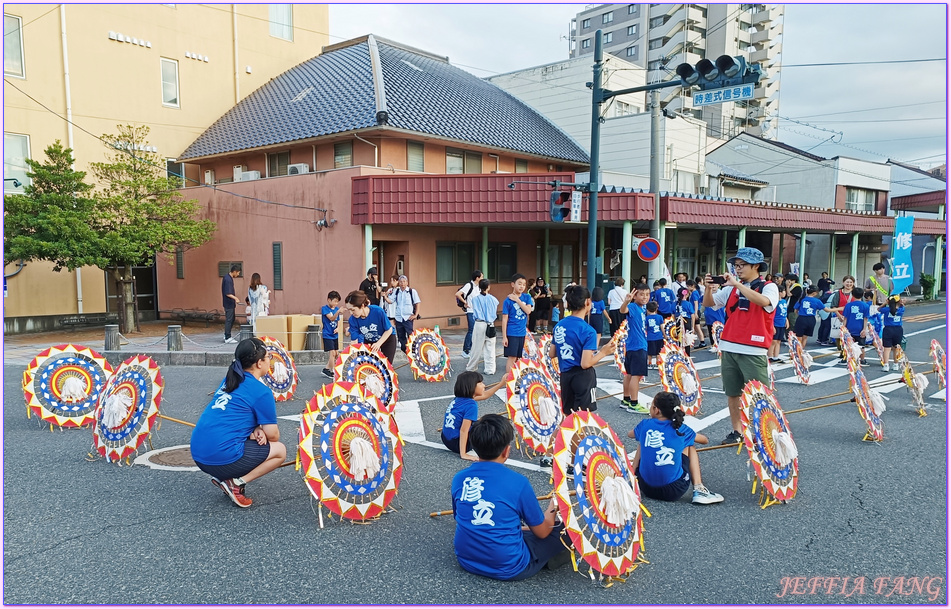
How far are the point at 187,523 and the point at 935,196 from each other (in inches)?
1766

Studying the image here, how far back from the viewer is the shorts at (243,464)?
4816mm

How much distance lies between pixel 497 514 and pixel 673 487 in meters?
2.04

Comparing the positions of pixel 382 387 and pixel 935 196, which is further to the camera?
pixel 935 196

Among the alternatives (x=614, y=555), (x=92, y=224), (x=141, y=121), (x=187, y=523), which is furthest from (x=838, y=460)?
(x=141, y=121)

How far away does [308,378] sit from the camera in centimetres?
1102

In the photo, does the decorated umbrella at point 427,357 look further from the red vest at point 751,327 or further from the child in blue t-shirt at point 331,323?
the red vest at point 751,327

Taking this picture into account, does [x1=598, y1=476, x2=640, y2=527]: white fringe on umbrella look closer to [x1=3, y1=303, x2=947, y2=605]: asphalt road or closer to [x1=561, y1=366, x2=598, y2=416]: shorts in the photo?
[x1=3, y1=303, x2=947, y2=605]: asphalt road

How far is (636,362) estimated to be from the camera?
8.22m

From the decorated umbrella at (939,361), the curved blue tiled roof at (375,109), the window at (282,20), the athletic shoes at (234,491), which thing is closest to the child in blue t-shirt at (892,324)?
the decorated umbrella at (939,361)

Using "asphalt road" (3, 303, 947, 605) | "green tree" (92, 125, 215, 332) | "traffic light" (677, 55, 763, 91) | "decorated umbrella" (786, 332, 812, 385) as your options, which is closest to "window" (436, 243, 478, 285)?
"green tree" (92, 125, 215, 332)

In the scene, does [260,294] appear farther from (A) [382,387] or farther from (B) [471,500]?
(B) [471,500]

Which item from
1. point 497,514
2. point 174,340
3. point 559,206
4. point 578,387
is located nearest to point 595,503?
point 497,514

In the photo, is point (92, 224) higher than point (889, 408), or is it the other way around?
point (92, 224)

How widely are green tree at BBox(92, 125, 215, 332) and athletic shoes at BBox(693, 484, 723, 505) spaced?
15875 millimetres
